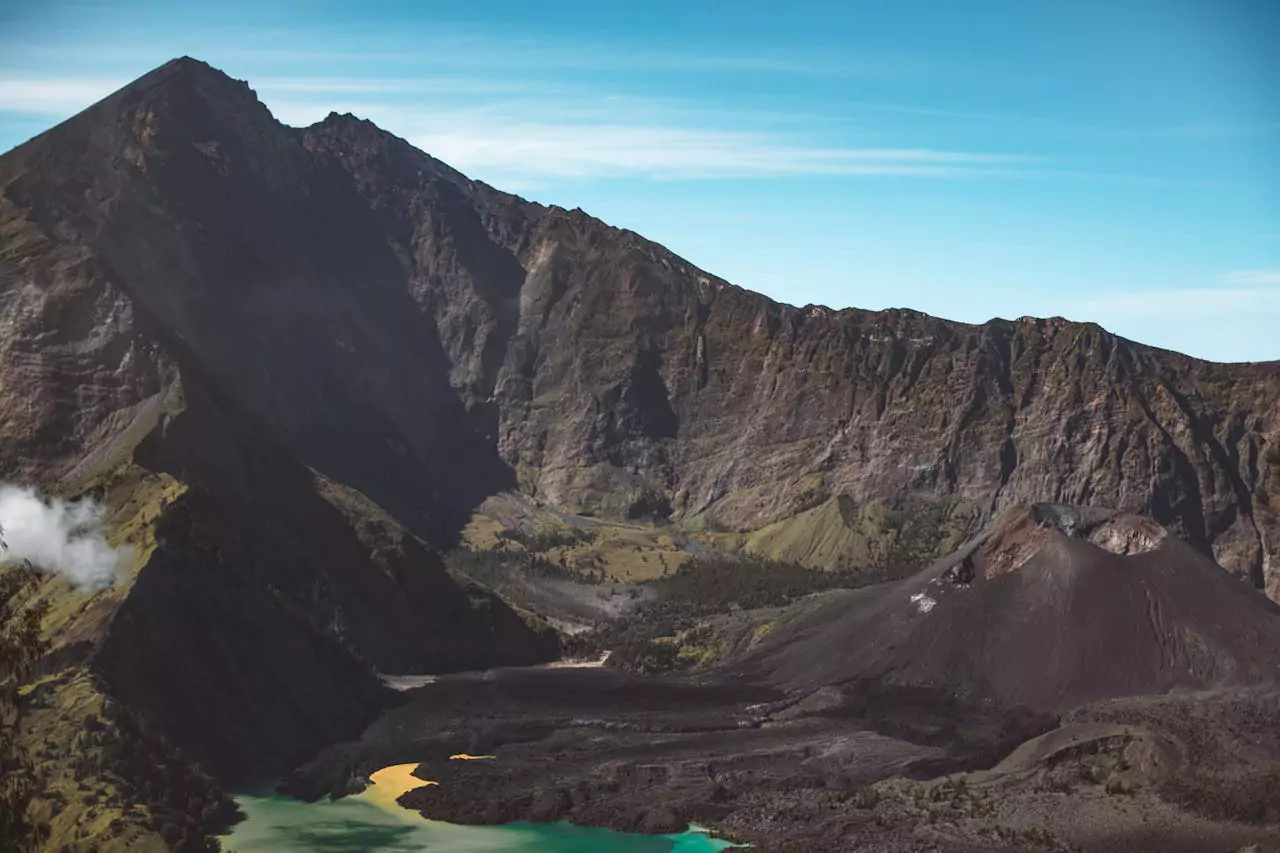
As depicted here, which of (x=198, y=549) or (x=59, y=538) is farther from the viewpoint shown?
(x=198, y=549)

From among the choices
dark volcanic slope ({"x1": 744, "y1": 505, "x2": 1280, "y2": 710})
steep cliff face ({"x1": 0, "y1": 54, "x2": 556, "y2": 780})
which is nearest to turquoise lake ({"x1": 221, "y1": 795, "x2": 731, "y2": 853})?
steep cliff face ({"x1": 0, "y1": 54, "x2": 556, "y2": 780})

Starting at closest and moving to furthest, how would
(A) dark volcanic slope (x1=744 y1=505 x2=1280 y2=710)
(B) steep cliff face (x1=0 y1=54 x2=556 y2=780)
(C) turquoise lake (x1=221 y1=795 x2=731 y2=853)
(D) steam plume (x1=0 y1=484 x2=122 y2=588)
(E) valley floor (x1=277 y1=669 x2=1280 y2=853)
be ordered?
(E) valley floor (x1=277 y1=669 x2=1280 y2=853)
(C) turquoise lake (x1=221 y1=795 x2=731 y2=853)
(B) steep cliff face (x1=0 y1=54 x2=556 y2=780)
(D) steam plume (x1=0 y1=484 x2=122 y2=588)
(A) dark volcanic slope (x1=744 y1=505 x2=1280 y2=710)

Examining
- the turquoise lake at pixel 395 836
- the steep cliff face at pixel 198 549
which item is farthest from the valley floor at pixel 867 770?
the steep cliff face at pixel 198 549

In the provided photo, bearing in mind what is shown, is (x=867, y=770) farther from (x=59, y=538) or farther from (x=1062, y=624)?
(x=59, y=538)

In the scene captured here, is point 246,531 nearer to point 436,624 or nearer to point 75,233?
point 436,624

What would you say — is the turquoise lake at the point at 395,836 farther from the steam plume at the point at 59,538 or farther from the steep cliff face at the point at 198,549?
the steam plume at the point at 59,538

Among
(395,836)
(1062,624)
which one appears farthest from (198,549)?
(1062,624)

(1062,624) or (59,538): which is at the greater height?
(59,538)

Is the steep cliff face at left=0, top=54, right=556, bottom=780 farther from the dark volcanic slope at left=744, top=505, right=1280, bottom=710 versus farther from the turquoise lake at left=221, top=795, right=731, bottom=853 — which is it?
the dark volcanic slope at left=744, top=505, right=1280, bottom=710
